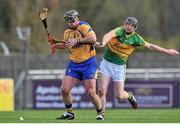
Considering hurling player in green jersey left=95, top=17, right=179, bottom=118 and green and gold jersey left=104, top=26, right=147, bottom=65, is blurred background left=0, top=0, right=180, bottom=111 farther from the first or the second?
green and gold jersey left=104, top=26, right=147, bottom=65

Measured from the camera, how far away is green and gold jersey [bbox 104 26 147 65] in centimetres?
1786

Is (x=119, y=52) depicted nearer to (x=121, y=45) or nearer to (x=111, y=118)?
(x=121, y=45)

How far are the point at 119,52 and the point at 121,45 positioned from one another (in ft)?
0.69

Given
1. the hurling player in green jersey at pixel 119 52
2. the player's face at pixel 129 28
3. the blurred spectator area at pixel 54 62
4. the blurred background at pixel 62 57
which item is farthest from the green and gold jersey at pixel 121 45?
the blurred spectator area at pixel 54 62

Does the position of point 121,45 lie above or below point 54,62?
below

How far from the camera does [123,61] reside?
1834 centimetres

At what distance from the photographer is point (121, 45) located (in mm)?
17984

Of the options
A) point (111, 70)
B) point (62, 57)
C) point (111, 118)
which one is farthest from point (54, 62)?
point (111, 118)

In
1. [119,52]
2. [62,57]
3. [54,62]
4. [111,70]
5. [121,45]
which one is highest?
[62,57]

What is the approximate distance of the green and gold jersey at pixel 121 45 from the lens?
1786 centimetres

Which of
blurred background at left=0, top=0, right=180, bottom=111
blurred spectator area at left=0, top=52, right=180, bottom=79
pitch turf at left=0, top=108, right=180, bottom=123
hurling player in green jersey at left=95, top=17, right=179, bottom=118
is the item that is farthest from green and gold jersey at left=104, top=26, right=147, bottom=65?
blurred spectator area at left=0, top=52, right=180, bottom=79

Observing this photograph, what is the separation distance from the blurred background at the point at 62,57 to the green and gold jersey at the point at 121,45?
34.6ft

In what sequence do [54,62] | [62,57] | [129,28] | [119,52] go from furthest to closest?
[54,62] → [62,57] → [119,52] → [129,28]

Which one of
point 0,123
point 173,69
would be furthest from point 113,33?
point 173,69
